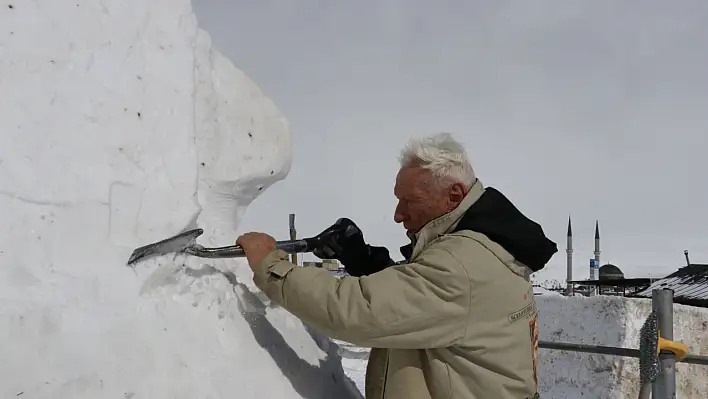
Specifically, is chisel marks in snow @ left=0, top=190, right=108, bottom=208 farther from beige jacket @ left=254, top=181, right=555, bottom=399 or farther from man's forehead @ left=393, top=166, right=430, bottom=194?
man's forehead @ left=393, top=166, right=430, bottom=194

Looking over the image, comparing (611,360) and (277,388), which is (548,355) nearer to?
(611,360)

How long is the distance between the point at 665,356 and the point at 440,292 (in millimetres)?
2323

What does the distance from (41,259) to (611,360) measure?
8014 mm

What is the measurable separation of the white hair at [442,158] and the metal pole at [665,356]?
2.04 metres

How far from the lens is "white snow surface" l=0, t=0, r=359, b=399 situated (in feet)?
5.42

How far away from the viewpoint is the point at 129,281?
1852mm

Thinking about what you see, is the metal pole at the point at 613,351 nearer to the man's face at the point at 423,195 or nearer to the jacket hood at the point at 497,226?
the jacket hood at the point at 497,226

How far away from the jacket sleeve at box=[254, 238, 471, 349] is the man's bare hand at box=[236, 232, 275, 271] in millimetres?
239

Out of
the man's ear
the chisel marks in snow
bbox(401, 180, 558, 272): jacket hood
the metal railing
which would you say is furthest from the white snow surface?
the metal railing

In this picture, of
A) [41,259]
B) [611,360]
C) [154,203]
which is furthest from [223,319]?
[611,360]

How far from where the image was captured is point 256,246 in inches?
78.0

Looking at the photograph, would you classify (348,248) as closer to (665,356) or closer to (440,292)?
(440,292)

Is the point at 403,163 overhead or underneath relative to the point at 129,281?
overhead

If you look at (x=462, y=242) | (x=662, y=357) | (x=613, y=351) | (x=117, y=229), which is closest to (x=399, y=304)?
(x=462, y=242)
